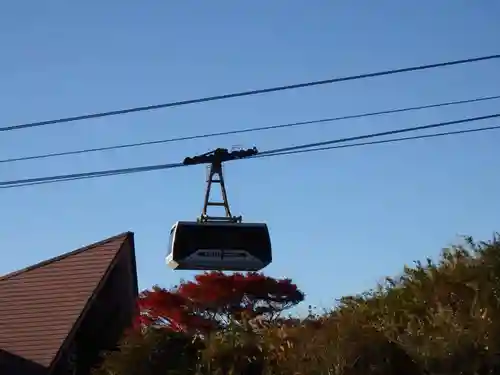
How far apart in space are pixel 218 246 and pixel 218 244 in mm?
44

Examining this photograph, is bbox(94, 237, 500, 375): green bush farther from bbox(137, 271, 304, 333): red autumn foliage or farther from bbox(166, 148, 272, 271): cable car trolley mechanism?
bbox(137, 271, 304, 333): red autumn foliage

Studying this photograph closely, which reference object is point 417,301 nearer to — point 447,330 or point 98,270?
point 447,330

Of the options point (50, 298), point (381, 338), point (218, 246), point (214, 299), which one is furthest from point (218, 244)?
point (214, 299)

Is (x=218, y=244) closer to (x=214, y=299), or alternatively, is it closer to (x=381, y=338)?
(x=381, y=338)

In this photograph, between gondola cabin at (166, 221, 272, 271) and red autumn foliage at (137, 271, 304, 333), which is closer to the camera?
gondola cabin at (166, 221, 272, 271)

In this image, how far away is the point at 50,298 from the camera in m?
29.2

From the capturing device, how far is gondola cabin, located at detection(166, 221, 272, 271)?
2100 centimetres

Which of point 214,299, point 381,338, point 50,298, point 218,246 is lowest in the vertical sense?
point 381,338

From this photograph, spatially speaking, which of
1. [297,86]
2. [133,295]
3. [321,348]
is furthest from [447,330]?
[133,295]

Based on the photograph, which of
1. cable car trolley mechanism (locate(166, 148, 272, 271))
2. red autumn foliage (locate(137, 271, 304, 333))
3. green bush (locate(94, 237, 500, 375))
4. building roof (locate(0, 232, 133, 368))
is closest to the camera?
green bush (locate(94, 237, 500, 375))

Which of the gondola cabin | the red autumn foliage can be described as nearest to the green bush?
the gondola cabin

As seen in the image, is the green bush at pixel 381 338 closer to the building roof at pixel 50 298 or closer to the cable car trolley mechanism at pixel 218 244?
the cable car trolley mechanism at pixel 218 244

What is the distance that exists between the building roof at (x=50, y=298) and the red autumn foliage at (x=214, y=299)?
6772 millimetres

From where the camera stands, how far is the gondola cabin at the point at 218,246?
827 inches
